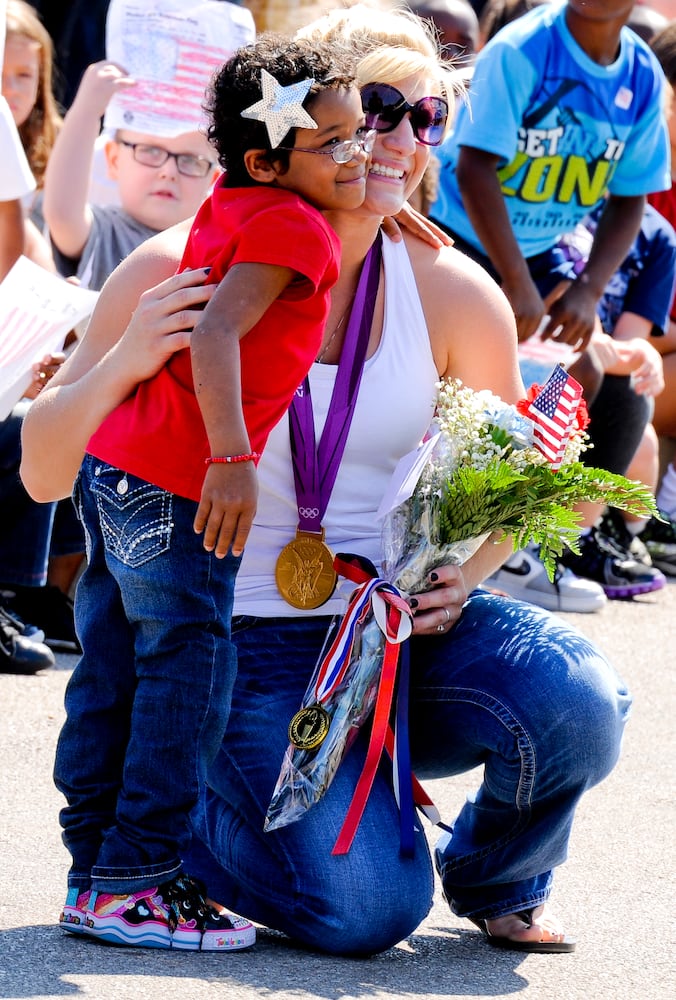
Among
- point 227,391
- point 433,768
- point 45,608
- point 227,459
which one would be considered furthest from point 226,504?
point 45,608

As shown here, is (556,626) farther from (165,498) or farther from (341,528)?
(165,498)

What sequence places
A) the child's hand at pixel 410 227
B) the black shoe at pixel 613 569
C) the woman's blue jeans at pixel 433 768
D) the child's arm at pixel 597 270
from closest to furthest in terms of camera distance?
1. the woman's blue jeans at pixel 433 768
2. the child's hand at pixel 410 227
3. the child's arm at pixel 597 270
4. the black shoe at pixel 613 569

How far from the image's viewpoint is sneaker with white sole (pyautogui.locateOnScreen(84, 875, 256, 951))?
2494mm

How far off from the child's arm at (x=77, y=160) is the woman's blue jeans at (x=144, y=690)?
2327 millimetres

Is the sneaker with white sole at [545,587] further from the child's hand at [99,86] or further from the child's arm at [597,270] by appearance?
the child's hand at [99,86]

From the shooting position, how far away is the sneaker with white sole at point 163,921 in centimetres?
249

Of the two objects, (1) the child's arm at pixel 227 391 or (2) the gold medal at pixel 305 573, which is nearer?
(1) the child's arm at pixel 227 391

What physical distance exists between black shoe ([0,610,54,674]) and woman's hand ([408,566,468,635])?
1711mm

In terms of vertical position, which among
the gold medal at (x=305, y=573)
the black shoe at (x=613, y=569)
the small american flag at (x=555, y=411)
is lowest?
the black shoe at (x=613, y=569)

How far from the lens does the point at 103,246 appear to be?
15.8 feet

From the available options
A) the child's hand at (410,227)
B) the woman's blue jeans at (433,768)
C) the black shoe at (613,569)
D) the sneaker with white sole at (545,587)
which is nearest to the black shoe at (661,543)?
the black shoe at (613,569)

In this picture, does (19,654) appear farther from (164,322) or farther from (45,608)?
(164,322)

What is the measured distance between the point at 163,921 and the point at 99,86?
2980mm

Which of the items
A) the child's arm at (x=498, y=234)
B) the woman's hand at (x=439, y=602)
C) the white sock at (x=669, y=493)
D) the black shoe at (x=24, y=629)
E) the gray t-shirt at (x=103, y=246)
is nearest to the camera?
the woman's hand at (x=439, y=602)
